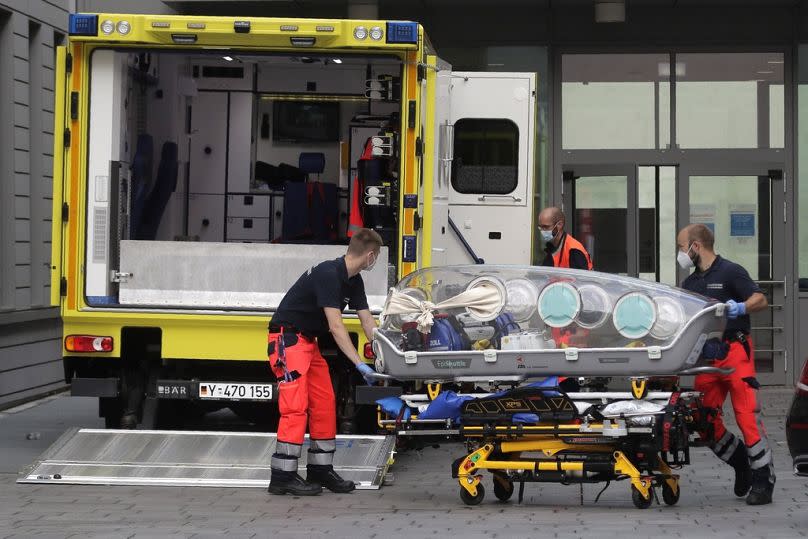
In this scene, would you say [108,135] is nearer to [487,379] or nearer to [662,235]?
[487,379]

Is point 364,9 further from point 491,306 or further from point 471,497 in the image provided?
point 471,497

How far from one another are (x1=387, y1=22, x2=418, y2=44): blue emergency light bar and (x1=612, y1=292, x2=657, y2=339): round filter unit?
2.66 meters

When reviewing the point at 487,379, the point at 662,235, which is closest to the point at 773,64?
the point at 662,235

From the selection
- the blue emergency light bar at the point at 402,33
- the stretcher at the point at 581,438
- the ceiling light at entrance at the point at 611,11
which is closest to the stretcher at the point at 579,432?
the stretcher at the point at 581,438

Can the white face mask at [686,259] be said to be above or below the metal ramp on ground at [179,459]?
above

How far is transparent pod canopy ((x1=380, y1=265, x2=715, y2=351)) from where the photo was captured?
8.76m

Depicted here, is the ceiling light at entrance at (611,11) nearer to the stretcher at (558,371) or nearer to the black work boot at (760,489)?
the stretcher at (558,371)

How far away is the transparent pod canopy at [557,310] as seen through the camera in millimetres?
8758

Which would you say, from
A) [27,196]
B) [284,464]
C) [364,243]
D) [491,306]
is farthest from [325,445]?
[27,196]

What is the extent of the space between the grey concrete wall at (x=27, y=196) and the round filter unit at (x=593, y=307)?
24.1 feet

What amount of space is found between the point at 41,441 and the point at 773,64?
8899mm

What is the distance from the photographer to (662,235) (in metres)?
17.3

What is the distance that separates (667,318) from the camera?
8.73m

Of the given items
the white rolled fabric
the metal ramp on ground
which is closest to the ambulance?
the metal ramp on ground
